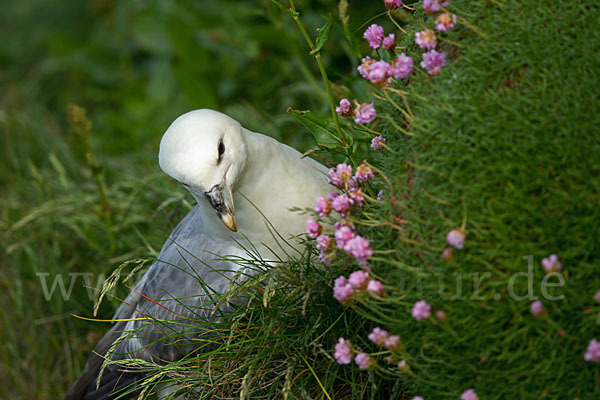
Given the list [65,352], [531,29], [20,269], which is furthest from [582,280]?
[20,269]

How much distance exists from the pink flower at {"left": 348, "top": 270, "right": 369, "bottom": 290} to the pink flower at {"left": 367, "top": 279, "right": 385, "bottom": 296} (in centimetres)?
1

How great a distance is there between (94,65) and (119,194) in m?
2.48

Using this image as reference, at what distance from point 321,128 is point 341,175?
333 mm

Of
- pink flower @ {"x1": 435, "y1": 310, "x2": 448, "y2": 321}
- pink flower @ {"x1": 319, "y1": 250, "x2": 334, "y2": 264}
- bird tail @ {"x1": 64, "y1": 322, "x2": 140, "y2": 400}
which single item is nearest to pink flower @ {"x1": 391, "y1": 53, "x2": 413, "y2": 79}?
pink flower @ {"x1": 319, "y1": 250, "x2": 334, "y2": 264}

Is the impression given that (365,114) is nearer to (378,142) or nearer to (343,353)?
(378,142)

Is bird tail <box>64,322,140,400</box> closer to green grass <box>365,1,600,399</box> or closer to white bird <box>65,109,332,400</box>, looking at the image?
white bird <box>65,109,332,400</box>

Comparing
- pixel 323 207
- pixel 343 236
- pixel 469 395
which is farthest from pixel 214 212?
pixel 469 395

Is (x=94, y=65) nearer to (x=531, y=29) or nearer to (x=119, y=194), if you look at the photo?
(x=119, y=194)

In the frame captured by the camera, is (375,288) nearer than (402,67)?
Yes

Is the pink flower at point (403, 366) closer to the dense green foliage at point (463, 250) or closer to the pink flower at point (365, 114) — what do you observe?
the dense green foliage at point (463, 250)

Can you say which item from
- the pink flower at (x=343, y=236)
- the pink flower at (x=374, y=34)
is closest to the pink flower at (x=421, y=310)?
the pink flower at (x=343, y=236)

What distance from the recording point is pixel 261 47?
3969 millimetres

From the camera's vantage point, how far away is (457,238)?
1357 millimetres

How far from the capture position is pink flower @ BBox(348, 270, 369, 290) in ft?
4.73
